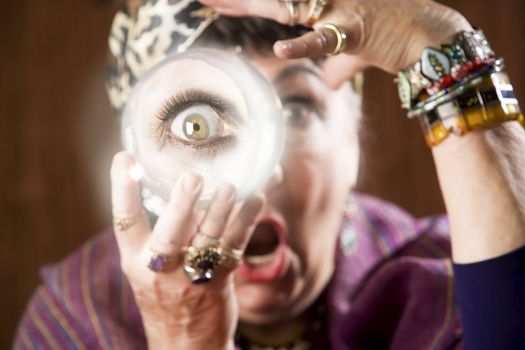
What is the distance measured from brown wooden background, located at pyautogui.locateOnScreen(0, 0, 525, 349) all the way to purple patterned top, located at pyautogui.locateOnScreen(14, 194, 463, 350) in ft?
1.78

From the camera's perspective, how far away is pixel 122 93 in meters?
0.65

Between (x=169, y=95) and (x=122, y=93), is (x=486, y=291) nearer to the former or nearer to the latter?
(x=169, y=95)

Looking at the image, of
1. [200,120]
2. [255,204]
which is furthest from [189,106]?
[255,204]

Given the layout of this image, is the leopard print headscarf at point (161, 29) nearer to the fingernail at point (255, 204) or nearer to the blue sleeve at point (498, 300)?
the fingernail at point (255, 204)

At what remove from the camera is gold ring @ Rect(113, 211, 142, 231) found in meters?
0.50

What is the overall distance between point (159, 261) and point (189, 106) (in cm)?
12

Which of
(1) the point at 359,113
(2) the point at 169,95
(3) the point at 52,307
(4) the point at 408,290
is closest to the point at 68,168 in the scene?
(3) the point at 52,307

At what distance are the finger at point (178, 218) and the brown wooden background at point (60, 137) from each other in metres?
0.94

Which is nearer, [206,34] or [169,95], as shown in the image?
[169,95]

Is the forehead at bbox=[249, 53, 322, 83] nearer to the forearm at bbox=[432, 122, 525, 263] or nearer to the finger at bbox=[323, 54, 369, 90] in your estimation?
the finger at bbox=[323, 54, 369, 90]

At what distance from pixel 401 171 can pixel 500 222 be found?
925 millimetres

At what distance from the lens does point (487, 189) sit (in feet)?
1.64

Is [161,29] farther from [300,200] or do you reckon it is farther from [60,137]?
[60,137]

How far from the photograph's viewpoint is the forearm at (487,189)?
1.63 feet
